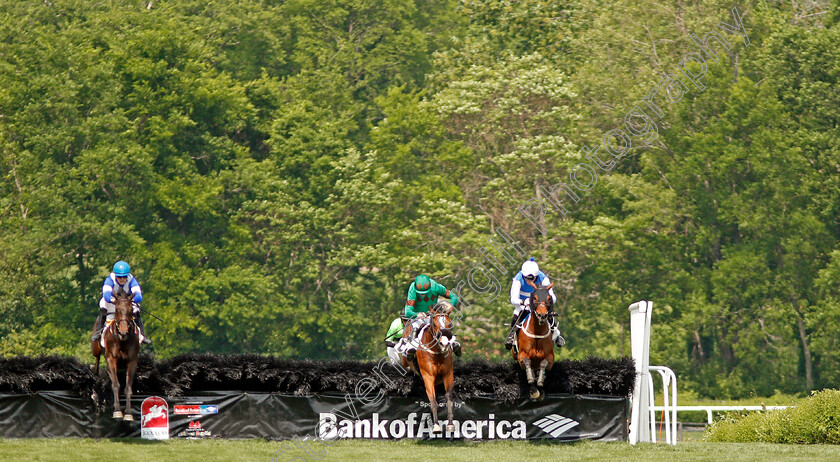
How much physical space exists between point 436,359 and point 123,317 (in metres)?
Result: 4.30

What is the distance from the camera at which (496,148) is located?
42.8m

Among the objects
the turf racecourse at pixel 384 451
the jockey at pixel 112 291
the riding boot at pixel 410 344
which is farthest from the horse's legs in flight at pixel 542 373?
the jockey at pixel 112 291

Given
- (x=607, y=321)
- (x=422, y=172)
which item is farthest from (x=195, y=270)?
(x=607, y=321)

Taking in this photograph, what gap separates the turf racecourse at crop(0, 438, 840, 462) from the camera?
1391cm

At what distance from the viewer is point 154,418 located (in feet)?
51.4

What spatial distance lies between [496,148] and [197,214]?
11775 mm

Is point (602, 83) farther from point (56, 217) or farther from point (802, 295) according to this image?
point (56, 217)

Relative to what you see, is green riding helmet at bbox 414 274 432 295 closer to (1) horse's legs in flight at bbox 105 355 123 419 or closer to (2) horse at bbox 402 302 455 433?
(2) horse at bbox 402 302 455 433

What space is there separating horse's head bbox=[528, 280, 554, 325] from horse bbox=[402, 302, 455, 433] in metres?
1.17

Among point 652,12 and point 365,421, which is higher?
point 652,12

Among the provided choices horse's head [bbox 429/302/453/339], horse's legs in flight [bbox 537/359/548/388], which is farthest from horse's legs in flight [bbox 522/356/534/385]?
horse's head [bbox 429/302/453/339]

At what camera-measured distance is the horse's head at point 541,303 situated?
14.9m

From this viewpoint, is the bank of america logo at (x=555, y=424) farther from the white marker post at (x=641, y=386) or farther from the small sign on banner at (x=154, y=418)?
the small sign on banner at (x=154, y=418)

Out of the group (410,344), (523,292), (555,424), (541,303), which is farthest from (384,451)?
(523,292)
